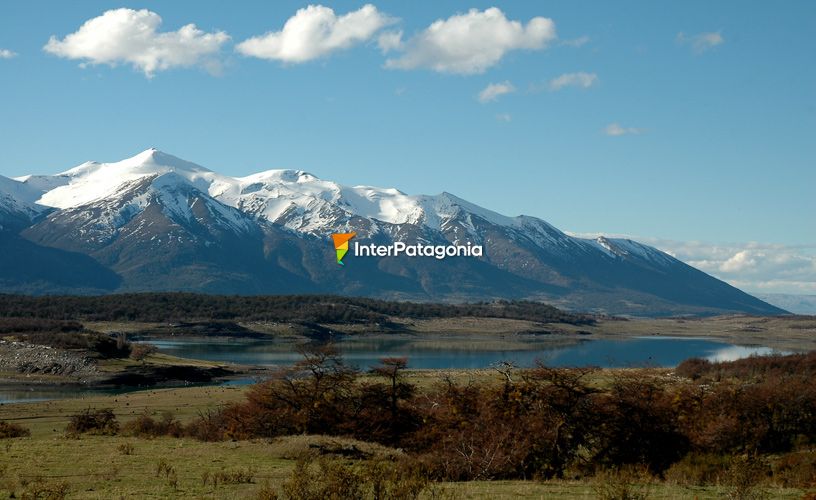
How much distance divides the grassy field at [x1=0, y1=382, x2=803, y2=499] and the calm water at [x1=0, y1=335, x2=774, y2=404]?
58888 millimetres

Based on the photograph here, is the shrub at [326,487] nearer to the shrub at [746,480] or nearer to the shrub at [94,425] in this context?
the shrub at [746,480]

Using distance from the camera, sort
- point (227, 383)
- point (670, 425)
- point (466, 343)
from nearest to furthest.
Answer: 1. point (670, 425)
2. point (227, 383)
3. point (466, 343)

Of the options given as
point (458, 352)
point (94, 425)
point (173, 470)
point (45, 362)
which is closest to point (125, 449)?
point (173, 470)

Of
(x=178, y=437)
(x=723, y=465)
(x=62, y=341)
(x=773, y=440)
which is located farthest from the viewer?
(x=62, y=341)

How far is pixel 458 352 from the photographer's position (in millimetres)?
138500

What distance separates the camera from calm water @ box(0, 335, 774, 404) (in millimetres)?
113438

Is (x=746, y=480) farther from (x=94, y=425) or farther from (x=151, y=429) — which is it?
(x=94, y=425)

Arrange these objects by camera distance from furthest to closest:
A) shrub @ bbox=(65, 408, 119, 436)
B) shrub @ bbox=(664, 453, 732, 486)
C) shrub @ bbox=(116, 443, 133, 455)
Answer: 1. shrub @ bbox=(65, 408, 119, 436)
2. shrub @ bbox=(116, 443, 133, 455)
3. shrub @ bbox=(664, 453, 732, 486)

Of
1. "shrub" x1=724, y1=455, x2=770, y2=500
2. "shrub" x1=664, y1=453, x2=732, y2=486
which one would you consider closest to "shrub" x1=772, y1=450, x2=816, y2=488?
"shrub" x1=724, y1=455, x2=770, y2=500

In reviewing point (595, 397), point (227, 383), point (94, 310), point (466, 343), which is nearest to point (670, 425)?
point (595, 397)

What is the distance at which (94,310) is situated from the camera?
177875 millimetres

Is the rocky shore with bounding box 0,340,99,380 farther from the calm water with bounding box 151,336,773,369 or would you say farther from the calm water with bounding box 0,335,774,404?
the calm water with bounding box 151,336,773,369

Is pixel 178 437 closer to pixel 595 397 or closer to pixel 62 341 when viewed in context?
pixel 595 397

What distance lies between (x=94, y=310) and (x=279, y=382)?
499ft
